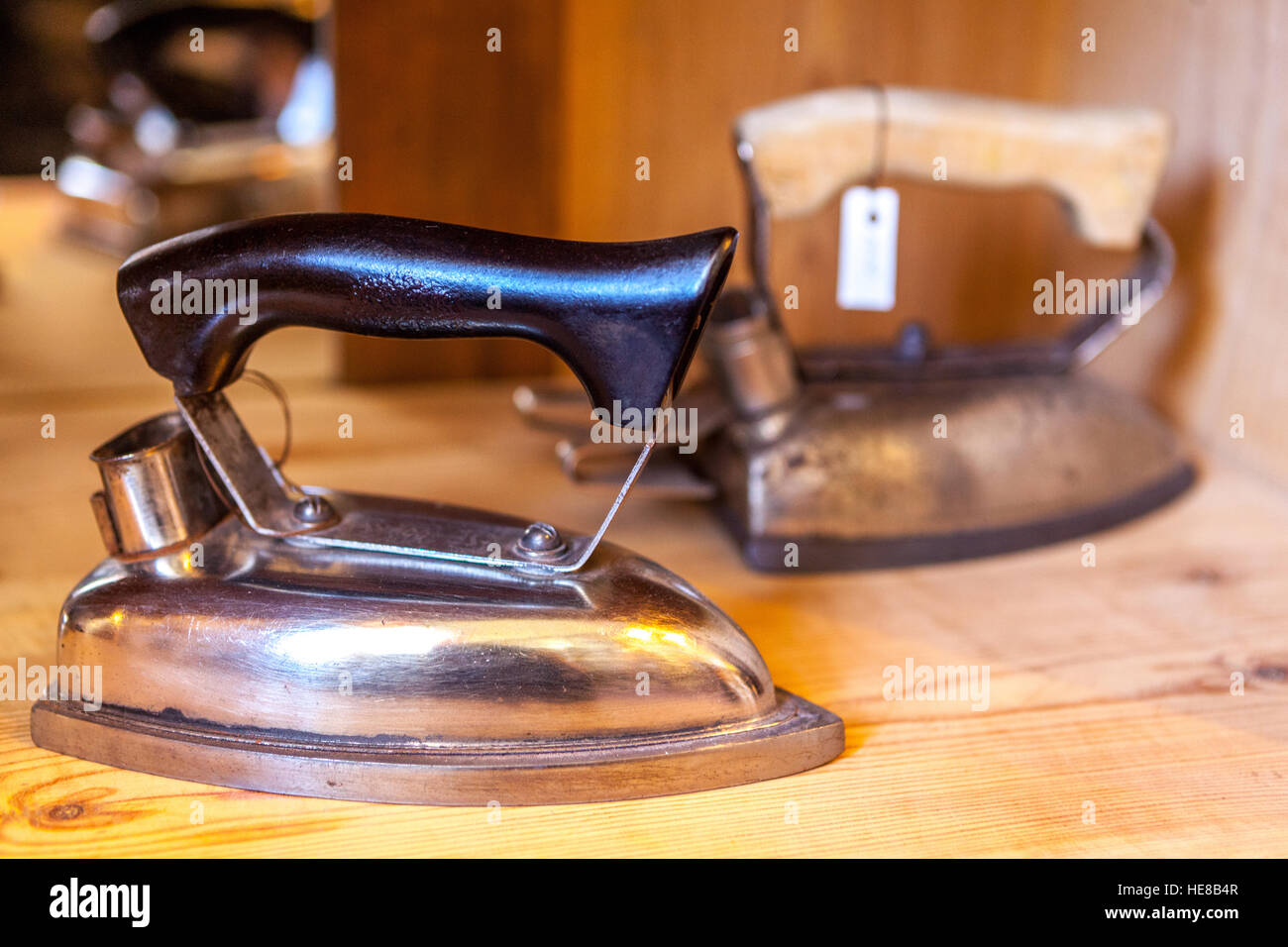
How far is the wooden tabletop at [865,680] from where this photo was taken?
1.44 ft

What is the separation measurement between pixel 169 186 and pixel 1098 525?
897 mm

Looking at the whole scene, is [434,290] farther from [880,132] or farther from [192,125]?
[192,125]

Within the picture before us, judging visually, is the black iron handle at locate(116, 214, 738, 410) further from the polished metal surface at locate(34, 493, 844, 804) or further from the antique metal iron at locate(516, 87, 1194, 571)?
the antique metal iron at locate(516, 87, 1194, 571)

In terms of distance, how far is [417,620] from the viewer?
0.45 metres

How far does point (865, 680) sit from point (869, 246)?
1.00 ft

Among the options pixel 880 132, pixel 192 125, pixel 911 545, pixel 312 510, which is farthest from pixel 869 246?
pixel 192 125

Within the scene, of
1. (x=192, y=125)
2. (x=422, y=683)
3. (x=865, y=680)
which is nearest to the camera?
(x=422, y=683)

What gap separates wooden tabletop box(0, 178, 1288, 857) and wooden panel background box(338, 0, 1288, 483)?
0.42 feet

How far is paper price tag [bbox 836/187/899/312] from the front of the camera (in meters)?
0.73

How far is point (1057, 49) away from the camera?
98cm

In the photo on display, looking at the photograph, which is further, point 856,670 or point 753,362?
point 753,362

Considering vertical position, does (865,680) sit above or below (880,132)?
below
